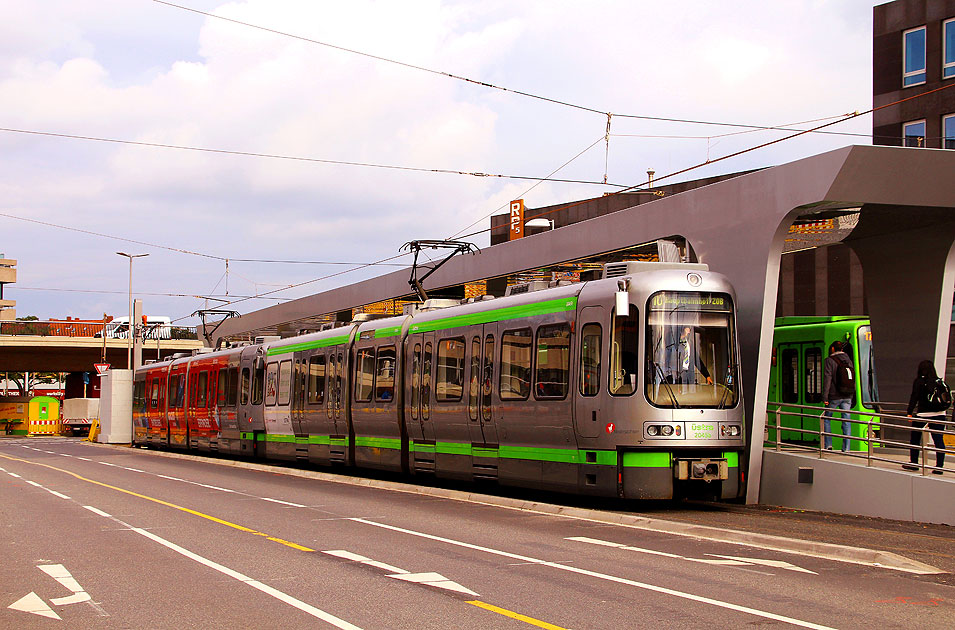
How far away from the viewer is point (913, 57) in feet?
138

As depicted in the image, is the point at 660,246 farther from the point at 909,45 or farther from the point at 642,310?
the point at 909,45

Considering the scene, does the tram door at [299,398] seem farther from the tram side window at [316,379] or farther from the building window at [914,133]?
the building window at [914,133]

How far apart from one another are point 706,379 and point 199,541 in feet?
24.3

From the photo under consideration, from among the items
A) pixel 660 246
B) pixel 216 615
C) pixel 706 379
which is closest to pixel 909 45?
pixel 660 246

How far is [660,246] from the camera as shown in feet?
63.4

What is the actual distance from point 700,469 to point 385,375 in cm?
934

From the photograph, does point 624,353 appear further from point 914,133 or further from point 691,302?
point 914,133

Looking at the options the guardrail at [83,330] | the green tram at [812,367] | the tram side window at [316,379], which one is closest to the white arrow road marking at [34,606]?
the green tram at [812,367]

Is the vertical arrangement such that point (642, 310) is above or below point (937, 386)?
above

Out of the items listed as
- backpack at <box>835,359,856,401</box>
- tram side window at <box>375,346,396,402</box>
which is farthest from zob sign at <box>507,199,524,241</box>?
backpack at <box>835,359,856,401</box>

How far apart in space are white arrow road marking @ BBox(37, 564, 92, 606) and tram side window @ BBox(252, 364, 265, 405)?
21.2 metres

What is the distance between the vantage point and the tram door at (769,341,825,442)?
74.1 feet

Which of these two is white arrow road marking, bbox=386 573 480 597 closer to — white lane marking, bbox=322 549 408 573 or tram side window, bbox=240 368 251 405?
white lane marking, bbox=322 549 408 573

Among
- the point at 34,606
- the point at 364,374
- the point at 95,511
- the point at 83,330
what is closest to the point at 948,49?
the point at 364,374
